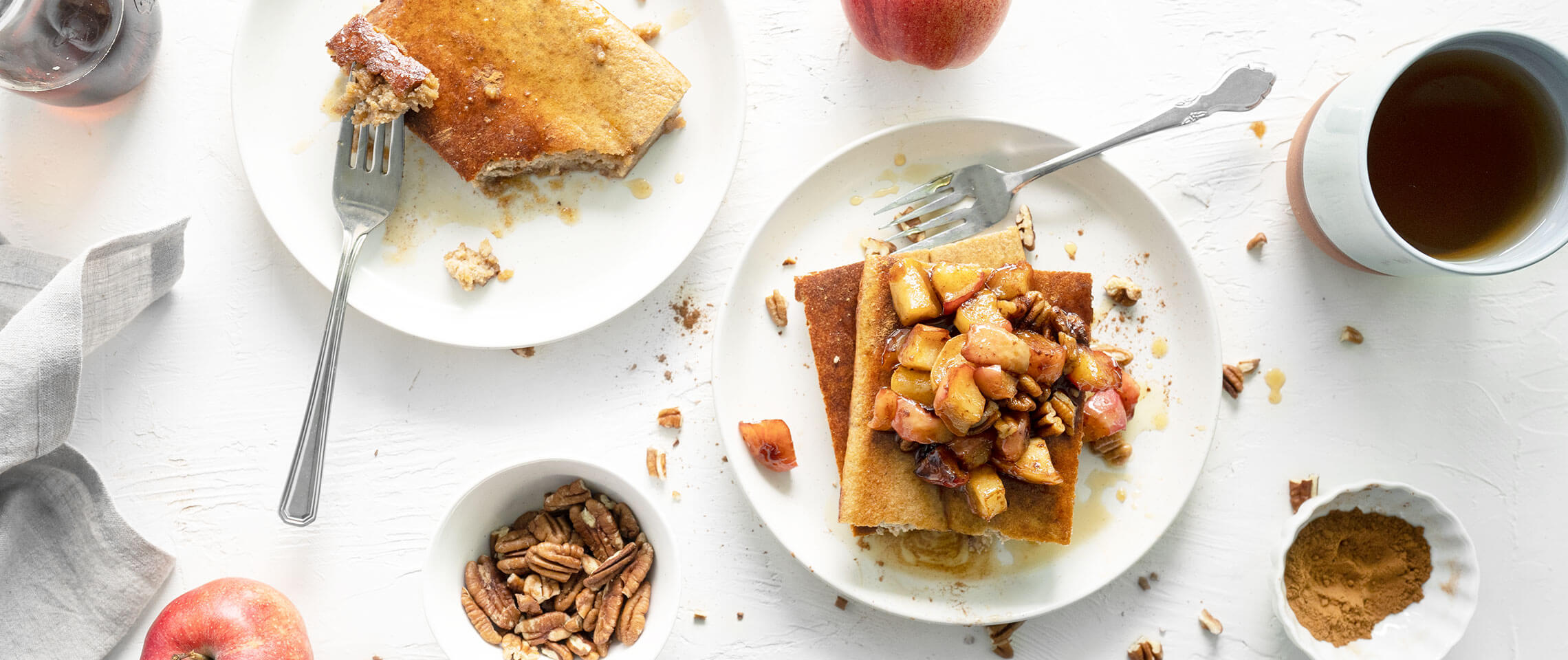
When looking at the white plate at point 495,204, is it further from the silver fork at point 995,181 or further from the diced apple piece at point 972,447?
the diced apple piece at point 972,447

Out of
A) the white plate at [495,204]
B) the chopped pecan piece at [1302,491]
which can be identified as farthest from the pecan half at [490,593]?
the chopped pecan piece at [1302,491]

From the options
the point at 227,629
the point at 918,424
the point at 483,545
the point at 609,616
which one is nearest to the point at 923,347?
the point at 918,424

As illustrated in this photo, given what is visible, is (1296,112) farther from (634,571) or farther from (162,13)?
→ (162,13)

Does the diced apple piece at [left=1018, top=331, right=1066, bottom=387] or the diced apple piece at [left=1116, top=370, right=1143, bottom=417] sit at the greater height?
the diced apple piece at [left=1018, top=331, right=1066, bottom=387]

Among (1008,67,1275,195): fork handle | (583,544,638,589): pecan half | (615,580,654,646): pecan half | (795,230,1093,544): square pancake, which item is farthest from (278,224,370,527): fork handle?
(1008,67,1275,195): fork handle

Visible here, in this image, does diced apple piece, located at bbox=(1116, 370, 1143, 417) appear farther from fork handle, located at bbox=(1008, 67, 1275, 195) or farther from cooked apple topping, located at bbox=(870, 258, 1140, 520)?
fork handle, located at bbox=(1008, 67, 1275, 195)

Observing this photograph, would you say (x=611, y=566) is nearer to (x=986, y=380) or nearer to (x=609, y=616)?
(x=609, y=616)

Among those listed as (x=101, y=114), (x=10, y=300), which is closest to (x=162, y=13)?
(x=101, y=114)
